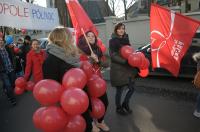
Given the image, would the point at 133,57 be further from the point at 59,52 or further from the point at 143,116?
the point at 59,52

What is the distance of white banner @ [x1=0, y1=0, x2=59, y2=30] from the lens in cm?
612

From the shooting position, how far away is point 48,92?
11.0ft

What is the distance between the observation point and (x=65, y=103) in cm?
329

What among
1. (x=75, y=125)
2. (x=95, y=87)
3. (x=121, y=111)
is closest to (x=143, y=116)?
(x=121, y=111)

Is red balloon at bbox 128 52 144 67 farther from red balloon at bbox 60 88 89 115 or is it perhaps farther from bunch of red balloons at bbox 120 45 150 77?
red balloon at bbox 60 88 89 115

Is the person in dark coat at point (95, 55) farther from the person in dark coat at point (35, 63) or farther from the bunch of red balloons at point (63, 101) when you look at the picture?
the person in dark coat at point (35, 63)

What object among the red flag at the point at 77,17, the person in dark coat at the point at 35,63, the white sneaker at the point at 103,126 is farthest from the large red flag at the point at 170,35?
the person in dark coat at the point at 35,63

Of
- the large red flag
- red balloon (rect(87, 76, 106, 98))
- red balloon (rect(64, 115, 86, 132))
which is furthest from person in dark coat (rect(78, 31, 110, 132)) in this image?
the large red flag

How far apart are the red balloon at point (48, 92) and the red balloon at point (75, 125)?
0.32 metres

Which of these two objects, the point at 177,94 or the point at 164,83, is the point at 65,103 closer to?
the point at 177,94

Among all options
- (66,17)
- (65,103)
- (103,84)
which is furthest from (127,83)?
(66,17)

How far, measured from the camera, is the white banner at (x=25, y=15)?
20.1 feet

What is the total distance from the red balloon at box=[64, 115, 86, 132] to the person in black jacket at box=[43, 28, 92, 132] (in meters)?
0.48

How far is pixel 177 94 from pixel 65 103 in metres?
4.85
